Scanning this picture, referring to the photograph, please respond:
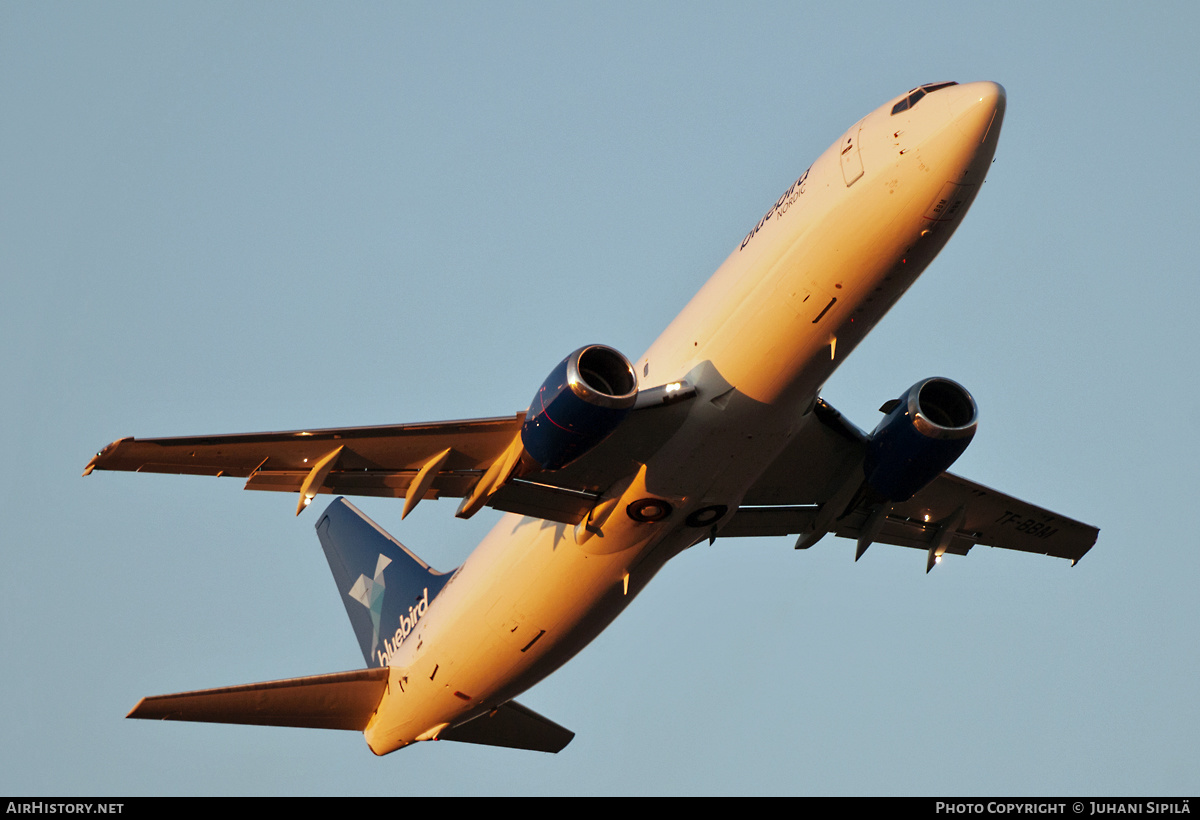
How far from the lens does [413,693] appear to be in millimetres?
24656

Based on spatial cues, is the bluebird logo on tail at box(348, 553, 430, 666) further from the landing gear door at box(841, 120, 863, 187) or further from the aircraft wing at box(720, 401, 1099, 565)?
the landing gear door at box(841, 120, 863, 187)

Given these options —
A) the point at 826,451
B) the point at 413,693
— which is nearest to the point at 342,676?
the point at 413,693

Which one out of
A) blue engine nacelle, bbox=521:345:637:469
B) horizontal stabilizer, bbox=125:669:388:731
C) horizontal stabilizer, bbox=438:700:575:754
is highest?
blue engine nacelle, bbox=521:345:637:469

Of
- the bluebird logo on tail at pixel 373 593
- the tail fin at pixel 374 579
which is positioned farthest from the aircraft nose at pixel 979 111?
the bluebird logo on tail at pixel 373 593

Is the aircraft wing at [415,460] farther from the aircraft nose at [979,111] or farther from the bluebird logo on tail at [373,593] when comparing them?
the bluebird logo on tail at [373,593]

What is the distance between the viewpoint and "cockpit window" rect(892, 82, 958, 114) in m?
18.6

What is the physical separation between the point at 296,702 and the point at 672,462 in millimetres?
10118

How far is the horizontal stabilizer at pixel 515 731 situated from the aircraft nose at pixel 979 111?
15552mm

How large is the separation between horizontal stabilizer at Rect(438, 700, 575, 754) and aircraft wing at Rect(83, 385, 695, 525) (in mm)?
6771

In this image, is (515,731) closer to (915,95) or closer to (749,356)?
(749,356)

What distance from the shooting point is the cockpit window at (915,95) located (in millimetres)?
18625

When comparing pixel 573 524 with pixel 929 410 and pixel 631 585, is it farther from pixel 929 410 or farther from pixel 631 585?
pixel 929 410

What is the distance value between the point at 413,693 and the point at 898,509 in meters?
11.0

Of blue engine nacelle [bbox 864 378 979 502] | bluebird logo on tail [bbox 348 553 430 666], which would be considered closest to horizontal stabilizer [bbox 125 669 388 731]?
bluebird logo on tail [bbox 348 553 430 666]
